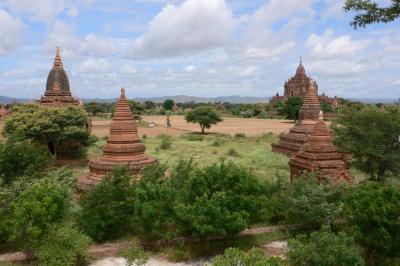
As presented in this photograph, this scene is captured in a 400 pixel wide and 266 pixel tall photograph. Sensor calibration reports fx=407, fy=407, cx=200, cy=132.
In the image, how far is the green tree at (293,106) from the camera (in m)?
85.4

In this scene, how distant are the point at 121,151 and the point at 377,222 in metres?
12.6

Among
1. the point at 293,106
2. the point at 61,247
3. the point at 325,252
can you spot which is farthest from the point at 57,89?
the point at 293,106

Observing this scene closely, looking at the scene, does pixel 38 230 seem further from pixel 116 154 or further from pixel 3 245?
pixel 116 154

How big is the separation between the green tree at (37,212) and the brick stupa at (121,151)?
20.9ft

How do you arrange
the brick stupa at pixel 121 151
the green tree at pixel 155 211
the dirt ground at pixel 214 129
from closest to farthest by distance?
the green tree at pixel 155 211
the brick stupa at pixel 121 151
the dirt ground at pixel 214 129

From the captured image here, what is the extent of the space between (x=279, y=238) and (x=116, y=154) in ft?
30.4

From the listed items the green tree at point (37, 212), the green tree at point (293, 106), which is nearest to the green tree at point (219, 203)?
the green tree at point (37, 212)

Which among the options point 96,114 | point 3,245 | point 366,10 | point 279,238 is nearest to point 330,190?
point 279,238

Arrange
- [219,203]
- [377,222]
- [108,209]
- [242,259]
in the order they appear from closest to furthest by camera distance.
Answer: [242,259]
[377,222]
[219,203]
[108,209]

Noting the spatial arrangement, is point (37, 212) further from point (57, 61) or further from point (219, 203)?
point (57, 61)

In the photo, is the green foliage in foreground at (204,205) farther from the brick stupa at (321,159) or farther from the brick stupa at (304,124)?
the brick stupa at (304,124)

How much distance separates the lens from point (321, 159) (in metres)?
20.5

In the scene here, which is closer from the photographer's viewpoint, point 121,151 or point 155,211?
point 155,211

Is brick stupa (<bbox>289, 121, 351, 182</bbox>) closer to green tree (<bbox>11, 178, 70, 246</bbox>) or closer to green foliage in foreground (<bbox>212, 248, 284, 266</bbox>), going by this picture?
green foliage in foreground (<bbox>212, 248, 284, 266</bbox>)
